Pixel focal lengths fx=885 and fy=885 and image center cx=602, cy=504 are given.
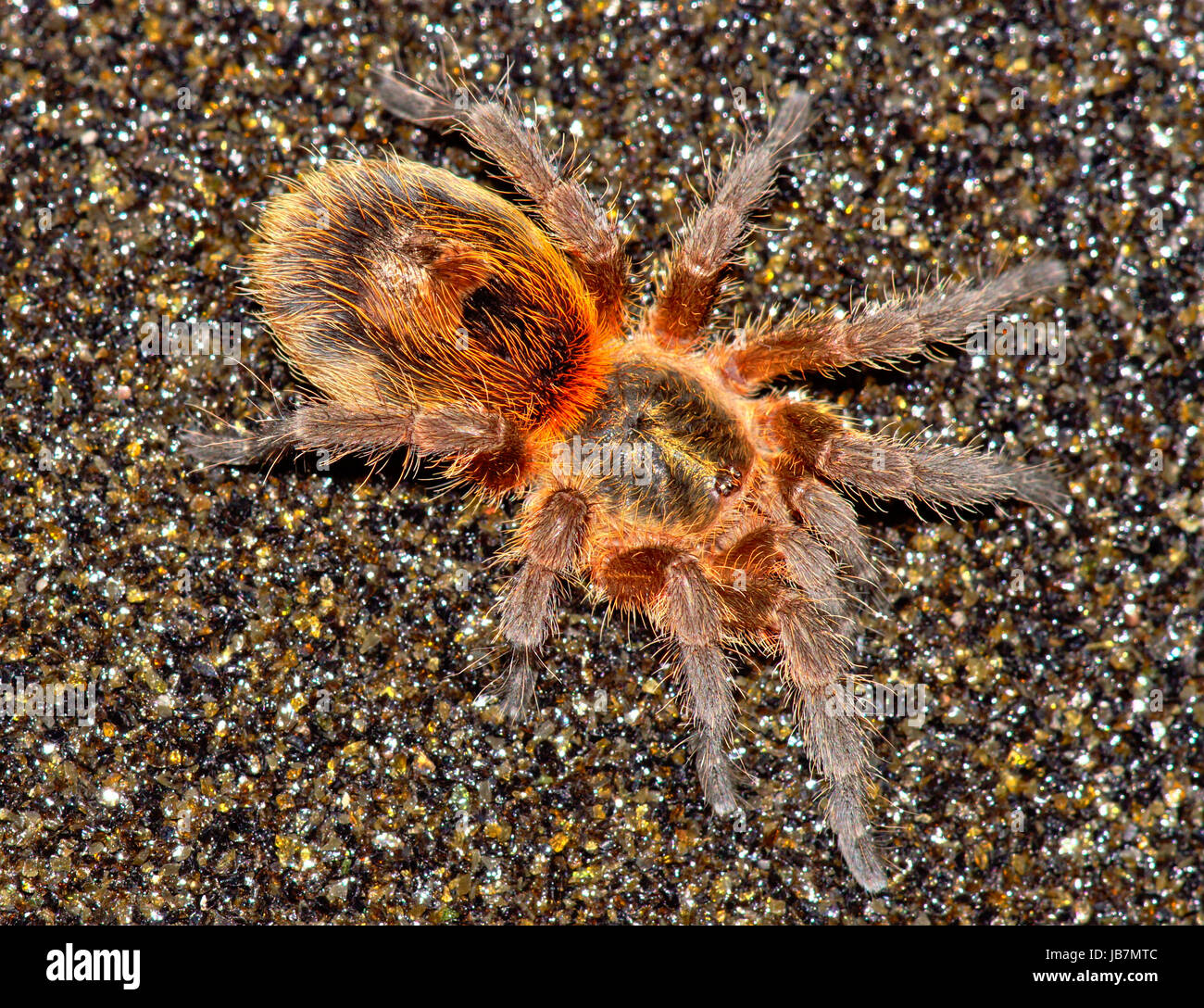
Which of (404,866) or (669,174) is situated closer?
(404,866)

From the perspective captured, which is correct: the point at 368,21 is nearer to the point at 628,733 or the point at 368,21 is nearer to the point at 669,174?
the point at 669,174

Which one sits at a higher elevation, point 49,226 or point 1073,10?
point 1073,10

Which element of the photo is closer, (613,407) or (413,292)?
(413,292)

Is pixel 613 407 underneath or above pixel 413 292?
underneath
